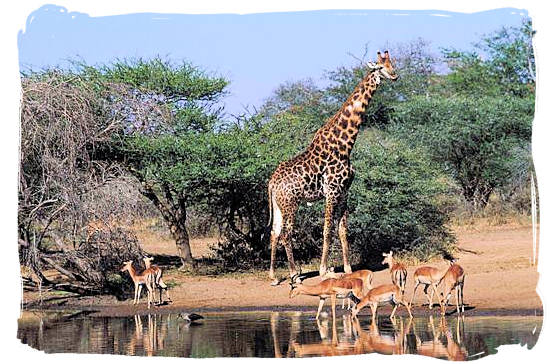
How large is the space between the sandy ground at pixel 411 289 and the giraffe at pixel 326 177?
1.83 ft

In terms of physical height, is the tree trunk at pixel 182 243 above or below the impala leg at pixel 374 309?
above

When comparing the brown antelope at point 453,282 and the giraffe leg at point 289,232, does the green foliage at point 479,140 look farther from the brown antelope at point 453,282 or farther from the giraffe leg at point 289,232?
the brown antelope at point 453,282

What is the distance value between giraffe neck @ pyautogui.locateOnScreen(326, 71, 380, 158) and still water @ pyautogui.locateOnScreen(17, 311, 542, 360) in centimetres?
253

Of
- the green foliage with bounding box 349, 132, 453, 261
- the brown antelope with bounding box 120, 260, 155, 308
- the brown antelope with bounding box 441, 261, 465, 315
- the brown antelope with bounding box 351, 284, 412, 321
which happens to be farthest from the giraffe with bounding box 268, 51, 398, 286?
the brown antelope with bounding box 351, 284, 412, 321

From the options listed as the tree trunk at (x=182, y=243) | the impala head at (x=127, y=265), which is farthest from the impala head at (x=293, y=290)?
the tree trunk at (x=182, y=243)

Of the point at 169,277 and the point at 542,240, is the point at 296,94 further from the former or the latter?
the point at 542,240

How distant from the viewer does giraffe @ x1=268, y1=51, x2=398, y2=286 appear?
1250 cm

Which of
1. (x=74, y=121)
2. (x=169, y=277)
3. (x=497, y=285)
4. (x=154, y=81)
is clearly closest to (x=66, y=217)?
(x=74, y=121)

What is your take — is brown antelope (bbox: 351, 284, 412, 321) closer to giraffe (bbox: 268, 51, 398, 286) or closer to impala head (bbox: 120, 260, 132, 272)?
giraffe (bbox: 268, 51, 398, 286)

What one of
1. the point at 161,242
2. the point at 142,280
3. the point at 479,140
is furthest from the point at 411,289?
the point at 479,140

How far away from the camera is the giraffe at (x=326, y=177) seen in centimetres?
1250

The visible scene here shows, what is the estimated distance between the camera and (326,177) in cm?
1257

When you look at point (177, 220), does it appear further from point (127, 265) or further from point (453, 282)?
point (453, 282)

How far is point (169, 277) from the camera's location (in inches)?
545
